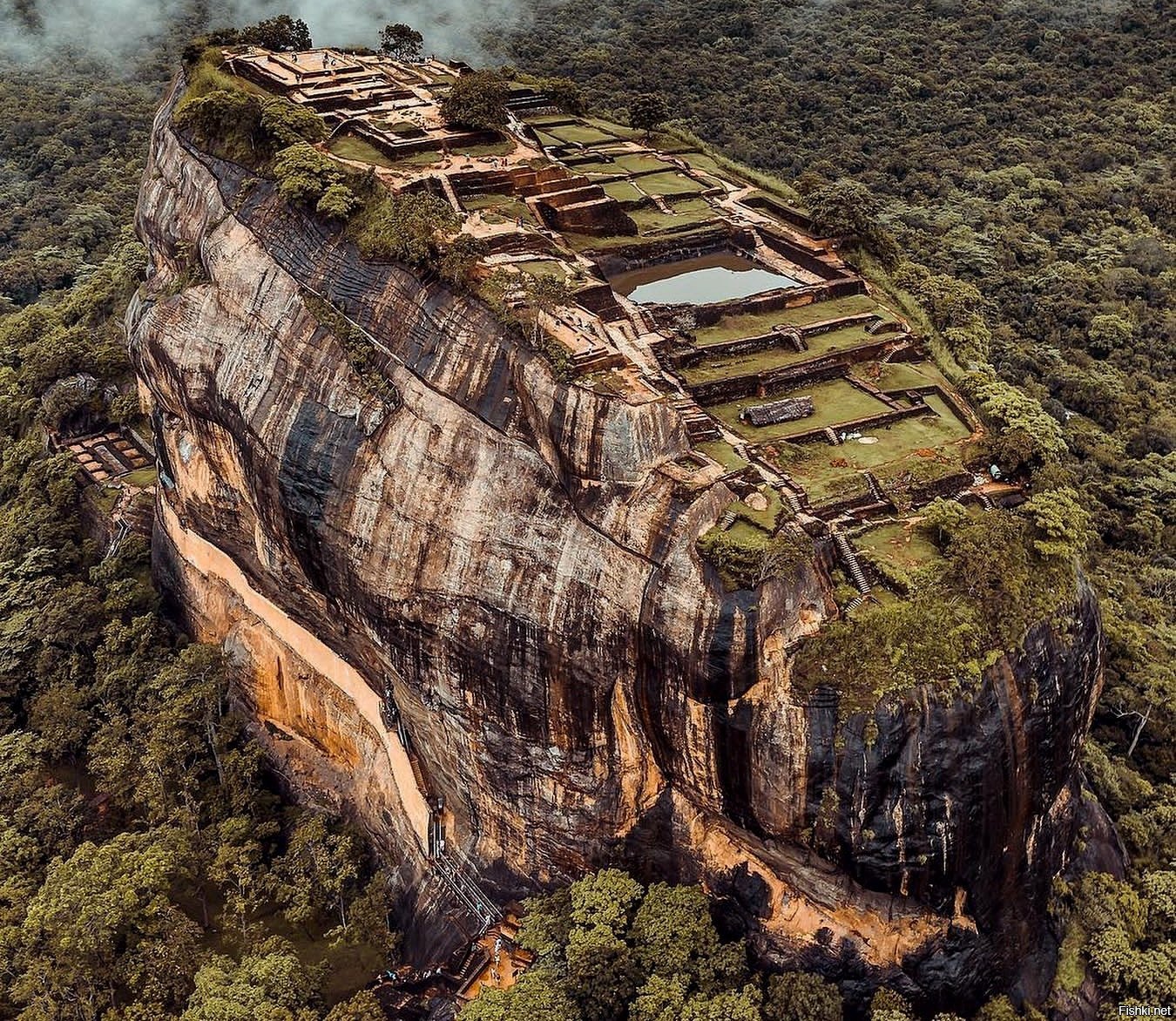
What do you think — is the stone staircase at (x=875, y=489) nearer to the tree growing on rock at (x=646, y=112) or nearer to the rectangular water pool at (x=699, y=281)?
the rectangular water pool at (x=699, y=281)

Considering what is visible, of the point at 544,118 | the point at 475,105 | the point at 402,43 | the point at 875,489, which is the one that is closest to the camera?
the point at 875,489

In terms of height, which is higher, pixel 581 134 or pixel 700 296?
pixel 581 134

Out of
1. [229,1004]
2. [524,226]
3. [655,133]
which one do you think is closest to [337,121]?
[524,226]

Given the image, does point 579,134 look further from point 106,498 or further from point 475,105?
point 106,498

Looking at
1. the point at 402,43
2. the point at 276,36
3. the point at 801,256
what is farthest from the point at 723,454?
the point at 402,43

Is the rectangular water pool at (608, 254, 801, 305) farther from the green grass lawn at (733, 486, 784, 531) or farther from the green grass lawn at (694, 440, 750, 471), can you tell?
the green grass lawn at (733, 486, 784, 531)

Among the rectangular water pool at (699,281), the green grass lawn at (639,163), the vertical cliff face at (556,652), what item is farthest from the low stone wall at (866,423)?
the green grass lawn at (639,163)

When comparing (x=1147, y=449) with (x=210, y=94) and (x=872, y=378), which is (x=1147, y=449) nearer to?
(x=872, y=378)
